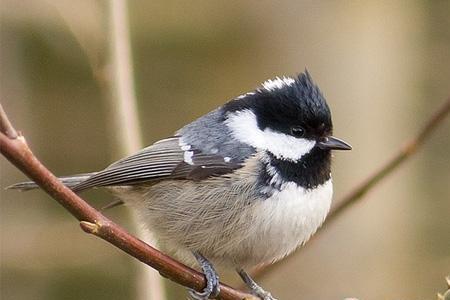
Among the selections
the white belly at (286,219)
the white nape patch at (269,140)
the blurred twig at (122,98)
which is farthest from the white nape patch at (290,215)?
the blurred twig at (122,98)

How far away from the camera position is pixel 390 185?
5.04 metres

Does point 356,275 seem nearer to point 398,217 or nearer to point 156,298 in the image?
point 398,217

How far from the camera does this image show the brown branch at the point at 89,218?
1.61 meters

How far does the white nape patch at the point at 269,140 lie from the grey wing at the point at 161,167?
101mm

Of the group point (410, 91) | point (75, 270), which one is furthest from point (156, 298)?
point (410, 91)

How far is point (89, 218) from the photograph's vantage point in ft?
6.03

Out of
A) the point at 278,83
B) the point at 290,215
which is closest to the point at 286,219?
the point at 290,215

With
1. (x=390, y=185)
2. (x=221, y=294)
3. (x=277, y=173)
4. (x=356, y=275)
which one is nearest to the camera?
(x=221, y=294)

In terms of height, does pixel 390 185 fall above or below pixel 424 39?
below

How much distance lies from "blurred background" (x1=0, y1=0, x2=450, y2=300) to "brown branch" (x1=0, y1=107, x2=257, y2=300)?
2.17 m

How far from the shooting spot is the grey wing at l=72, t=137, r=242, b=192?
8.53ft

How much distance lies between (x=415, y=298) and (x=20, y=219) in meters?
2.36

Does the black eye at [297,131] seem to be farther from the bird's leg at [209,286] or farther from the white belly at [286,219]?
the bird's leg at [209,286]

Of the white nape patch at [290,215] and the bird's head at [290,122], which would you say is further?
the bird's head at [290,122]
